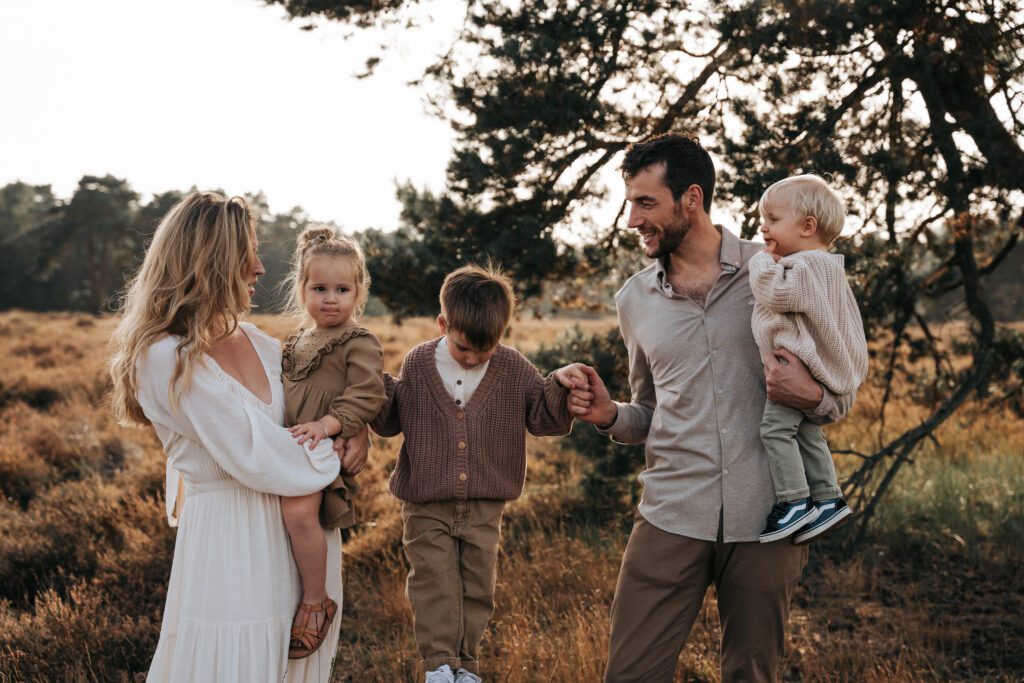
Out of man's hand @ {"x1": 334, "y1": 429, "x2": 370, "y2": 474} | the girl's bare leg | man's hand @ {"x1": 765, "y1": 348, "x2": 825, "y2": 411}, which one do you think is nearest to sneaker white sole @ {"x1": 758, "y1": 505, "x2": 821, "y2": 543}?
man's hand @ {"x1": 765, "y1": 348, "x2": 825, "y2": 411}

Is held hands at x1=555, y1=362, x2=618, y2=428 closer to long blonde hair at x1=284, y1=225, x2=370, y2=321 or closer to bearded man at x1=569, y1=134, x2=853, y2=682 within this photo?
bearded man at x1=569, y1=134, x2=853, y2=682

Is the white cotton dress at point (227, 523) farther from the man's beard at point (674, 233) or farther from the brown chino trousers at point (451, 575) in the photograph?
the man's beard at point (674, 233)

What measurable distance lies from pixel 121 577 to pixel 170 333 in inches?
180

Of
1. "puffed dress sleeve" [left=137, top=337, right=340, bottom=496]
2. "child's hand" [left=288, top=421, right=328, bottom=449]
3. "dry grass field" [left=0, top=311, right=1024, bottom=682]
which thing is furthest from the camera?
"dry grass field" [left=0, top=311, right=1024, bottom=682]

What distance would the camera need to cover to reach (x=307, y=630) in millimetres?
3018

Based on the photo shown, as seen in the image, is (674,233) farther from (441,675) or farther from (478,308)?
(441,675)

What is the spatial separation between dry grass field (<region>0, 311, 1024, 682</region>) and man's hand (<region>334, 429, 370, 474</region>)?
1254 mm

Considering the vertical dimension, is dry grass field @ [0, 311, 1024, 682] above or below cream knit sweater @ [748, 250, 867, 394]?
below

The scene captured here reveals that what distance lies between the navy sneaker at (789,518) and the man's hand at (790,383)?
35 cm

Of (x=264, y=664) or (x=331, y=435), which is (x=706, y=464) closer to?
(x=331, y=435)

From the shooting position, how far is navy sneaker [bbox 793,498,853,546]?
2996 millimetres

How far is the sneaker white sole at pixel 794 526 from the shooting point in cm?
298

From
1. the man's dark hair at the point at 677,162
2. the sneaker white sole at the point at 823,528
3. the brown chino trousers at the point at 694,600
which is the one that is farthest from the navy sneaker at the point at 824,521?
the man's dark hair at the point at 677,162

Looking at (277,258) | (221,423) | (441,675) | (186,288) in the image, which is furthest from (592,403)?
(277,258)
